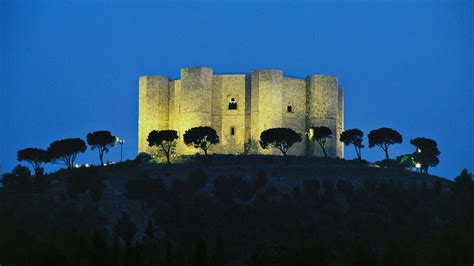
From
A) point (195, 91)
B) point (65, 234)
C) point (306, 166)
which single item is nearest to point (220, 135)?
point (195, 91)

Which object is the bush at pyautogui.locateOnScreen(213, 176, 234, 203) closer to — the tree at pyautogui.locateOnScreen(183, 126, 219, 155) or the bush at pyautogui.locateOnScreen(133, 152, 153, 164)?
the tree at pyautogui.locateOnScreen(183, 126, 219, 155)

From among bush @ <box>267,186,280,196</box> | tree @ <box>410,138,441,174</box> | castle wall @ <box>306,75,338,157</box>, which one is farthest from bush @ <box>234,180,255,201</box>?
tree @ <box>410,138,441,174</box>

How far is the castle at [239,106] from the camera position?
8194cm

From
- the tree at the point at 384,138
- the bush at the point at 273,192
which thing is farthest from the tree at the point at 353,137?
the bush at the point at 273,192

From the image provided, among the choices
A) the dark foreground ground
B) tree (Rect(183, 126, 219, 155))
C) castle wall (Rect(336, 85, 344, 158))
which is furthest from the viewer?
castle wall (Rect(336, 85, 344, 158))

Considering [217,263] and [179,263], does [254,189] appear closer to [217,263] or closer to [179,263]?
[179,263]

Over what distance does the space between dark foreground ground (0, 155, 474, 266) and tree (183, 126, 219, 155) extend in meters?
1.12

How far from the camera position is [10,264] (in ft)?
136

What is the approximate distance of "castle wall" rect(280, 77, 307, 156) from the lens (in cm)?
8356

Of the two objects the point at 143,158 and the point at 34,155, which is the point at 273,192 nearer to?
the point at 143,158

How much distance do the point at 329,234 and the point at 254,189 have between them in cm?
976

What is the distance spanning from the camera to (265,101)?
8194 centimetres

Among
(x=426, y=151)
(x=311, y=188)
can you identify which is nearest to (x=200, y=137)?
(x=311, y=188)

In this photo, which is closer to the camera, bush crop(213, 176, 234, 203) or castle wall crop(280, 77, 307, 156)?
bush crop(213, 176, 234, 203)
